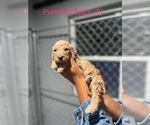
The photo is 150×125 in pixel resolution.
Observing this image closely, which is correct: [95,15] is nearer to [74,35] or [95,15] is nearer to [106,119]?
[74,35]

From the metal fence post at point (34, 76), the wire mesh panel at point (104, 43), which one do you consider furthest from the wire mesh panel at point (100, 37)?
the metal fence post at point (34, 76)

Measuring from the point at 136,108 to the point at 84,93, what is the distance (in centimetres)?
18

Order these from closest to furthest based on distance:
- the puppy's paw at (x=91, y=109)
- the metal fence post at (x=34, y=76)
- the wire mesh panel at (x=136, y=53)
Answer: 1. the puppy's paw at (x=91, y=109)
2. the wire mesh panel at (x=136, y=53)
3. the metal fence post at (x=34, y=76)

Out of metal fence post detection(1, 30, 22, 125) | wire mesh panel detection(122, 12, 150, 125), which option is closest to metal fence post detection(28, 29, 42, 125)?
metal fence post detection(1, 30, 22, 125)

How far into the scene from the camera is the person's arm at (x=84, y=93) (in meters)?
0.68

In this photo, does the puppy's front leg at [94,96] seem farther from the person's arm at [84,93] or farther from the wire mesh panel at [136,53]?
the wire mesh panel at [136,53]

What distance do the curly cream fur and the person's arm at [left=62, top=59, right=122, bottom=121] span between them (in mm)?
17

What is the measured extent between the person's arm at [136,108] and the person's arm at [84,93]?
29 millimetres

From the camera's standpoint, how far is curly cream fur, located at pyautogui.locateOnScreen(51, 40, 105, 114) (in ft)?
2.14

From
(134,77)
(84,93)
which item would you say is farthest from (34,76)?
(134,77)

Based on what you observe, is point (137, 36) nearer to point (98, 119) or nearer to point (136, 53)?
point (136, 53)

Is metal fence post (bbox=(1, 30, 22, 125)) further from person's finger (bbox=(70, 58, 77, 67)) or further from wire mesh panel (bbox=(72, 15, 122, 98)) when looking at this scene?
person's finger (bbox=(70, 58, 77, 67))

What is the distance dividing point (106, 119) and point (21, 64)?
0.52 metres

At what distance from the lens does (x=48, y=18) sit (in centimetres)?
89
